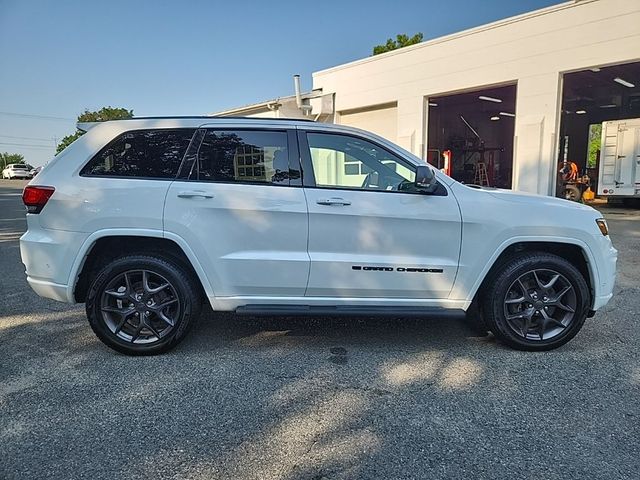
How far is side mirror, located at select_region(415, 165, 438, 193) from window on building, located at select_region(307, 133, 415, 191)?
13 cm

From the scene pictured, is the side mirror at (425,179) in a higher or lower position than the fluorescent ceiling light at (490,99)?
lower

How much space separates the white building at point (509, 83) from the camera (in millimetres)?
11344

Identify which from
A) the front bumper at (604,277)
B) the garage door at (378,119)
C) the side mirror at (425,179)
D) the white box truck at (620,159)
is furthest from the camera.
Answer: the garage door at (378,119)

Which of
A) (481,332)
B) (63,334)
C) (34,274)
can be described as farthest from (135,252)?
(481,332)

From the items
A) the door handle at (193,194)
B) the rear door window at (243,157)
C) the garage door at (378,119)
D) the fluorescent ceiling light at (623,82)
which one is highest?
the fluorescent ceiling light at (623,82)

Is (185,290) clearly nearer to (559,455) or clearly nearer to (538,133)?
(559,455)

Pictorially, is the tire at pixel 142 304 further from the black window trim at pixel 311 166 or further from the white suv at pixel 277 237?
the black window trim at pixel 311 166

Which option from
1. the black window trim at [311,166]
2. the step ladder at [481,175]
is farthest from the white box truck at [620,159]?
the black window trim at [311,166]

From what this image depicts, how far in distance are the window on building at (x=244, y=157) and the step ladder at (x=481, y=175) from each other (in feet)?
63.0

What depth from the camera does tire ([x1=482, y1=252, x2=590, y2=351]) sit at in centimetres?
377

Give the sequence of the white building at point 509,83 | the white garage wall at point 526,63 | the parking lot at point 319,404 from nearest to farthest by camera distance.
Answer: the parking lot at point 319,404 < the white garage wall at point 526,63 < the white building at point 509,83

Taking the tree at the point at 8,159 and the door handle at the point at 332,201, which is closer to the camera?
the door handle at the point at 332,201

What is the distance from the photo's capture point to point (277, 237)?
11.9ft

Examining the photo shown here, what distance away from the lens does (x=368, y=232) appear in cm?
365
